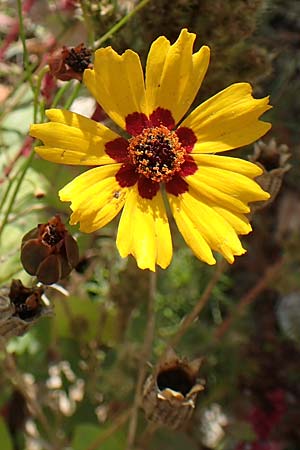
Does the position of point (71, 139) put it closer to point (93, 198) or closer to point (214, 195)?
point (93, 198)

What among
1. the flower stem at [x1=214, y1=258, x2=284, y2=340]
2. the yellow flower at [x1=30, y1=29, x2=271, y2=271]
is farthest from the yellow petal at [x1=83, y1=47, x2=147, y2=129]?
the flower stem at [x1=214, y1=258, x2=284, y2=340]

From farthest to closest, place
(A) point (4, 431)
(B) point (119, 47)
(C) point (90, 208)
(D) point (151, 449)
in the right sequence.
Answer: (D) point (151, 449) → (A) point (4, 431) → (B) point (119, 47) → (C) point (90, 208)

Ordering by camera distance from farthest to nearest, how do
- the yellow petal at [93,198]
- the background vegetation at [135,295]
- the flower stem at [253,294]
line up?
Answer: the flower stem at [253,294], the background vegetation at [135,295], the yellow petal at [93,198]

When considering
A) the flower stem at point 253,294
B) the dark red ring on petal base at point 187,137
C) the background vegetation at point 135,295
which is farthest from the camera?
the flower stem at point 253,294

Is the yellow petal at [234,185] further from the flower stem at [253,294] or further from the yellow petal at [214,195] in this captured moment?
the flower stem at [253,294]

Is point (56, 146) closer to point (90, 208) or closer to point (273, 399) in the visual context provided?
point (90, 208)

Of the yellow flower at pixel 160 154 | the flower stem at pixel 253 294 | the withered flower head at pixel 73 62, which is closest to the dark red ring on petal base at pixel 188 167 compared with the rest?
the yellow flower at pixel 160 154

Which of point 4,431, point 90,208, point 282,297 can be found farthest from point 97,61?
point 282,297

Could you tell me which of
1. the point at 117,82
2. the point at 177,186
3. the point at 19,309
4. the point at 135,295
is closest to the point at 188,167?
the point at 177,186
